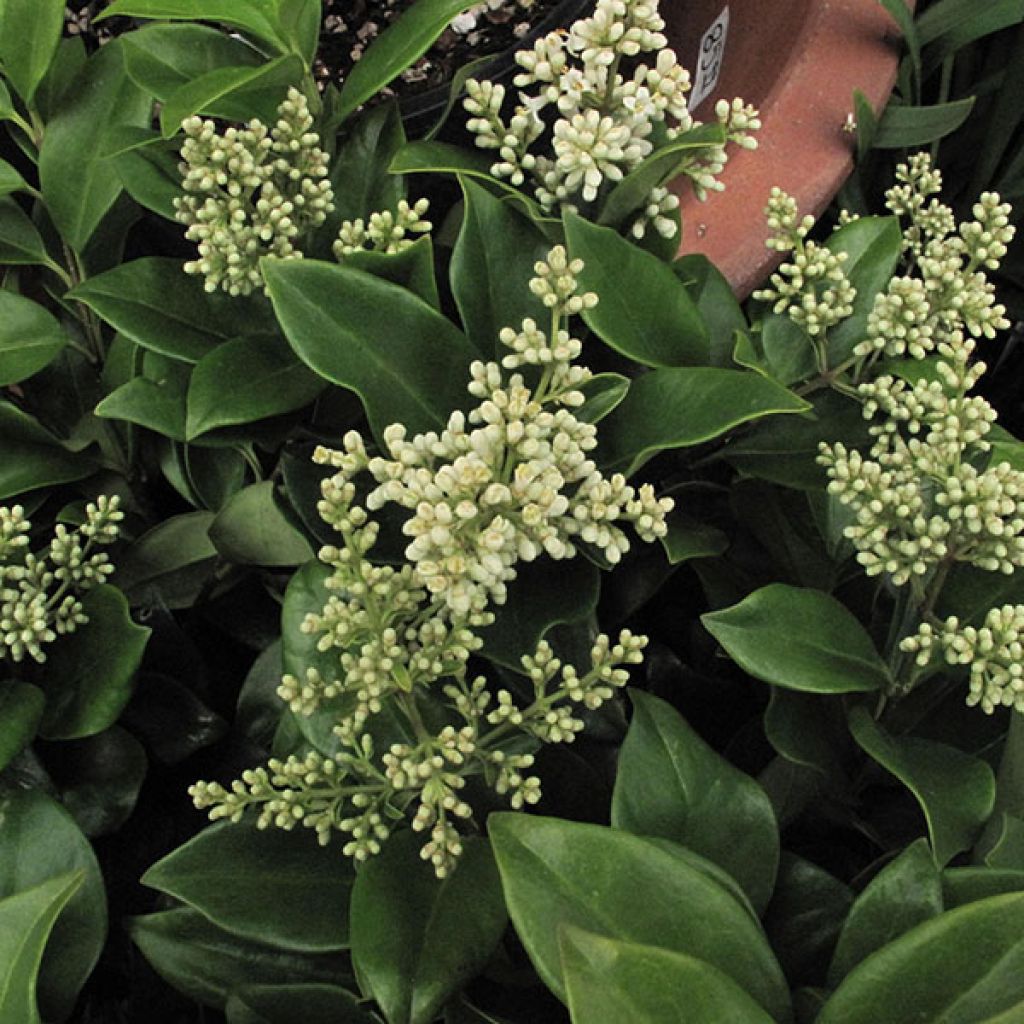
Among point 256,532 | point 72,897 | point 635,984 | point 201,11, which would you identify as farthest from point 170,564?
point 635,984

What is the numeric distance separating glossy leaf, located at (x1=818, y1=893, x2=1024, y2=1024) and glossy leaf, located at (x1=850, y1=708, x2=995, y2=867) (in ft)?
0.24

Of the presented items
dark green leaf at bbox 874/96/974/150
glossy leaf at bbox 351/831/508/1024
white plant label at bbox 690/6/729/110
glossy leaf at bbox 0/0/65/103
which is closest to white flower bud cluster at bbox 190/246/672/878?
glossy leaf at bbox 351/831/508/1024

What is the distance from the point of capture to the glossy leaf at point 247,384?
0.66 m

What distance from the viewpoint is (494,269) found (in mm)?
673

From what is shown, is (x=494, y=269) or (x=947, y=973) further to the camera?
(x=494, y=269)

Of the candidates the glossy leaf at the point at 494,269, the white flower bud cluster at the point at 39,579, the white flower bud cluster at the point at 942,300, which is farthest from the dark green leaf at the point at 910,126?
the white flower bud cluster at the point at 39,579

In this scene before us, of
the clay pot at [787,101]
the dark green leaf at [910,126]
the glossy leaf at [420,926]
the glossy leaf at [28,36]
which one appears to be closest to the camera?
the glossy leaf at [420,926]

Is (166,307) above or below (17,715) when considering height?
above

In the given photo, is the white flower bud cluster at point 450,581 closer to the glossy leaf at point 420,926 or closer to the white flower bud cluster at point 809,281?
the glossy leaf at point 420,926

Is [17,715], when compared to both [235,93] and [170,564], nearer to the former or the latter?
[170,564]

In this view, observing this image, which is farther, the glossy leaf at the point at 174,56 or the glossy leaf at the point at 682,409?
the glossy leaf at the point at 174,56

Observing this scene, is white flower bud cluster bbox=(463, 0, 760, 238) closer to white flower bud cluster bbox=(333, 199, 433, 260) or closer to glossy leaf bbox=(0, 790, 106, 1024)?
white flower bud cluster bbox=(333, 199, 433, 260)

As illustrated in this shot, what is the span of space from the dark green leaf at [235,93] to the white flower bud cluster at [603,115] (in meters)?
0.12

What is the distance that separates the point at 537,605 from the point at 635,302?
18 centimetres
